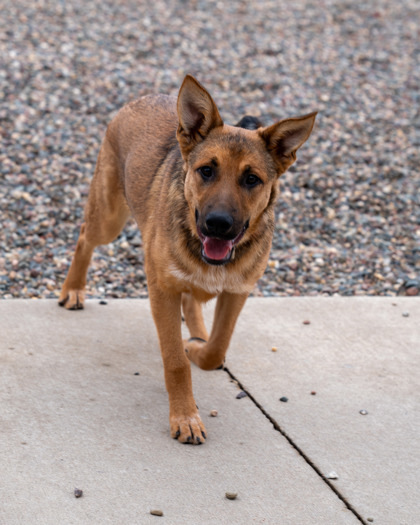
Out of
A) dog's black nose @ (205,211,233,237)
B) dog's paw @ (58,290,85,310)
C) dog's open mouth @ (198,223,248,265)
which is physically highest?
dog's black nose @ (205,211,233,237)

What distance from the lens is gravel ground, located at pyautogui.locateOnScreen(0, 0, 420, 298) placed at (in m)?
6.58

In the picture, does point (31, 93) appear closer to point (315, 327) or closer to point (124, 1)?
point (124, 1)

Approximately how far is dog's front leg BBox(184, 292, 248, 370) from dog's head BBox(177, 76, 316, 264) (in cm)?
48

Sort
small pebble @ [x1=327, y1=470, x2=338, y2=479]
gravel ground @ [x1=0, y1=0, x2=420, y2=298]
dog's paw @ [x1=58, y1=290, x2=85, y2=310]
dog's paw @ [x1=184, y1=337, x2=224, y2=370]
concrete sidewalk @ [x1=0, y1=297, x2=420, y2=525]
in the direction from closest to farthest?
concrete sidewalk @ [x1=0, y1=297, x2=420, y2=525] < small pebble @ [x1=327, y1=470, x2=338, y2=479] < dog's paw @ [x1=184, y1=337, x2=224, y2=370] < dog's paw @ [x1=58, y1=290, x2=85, y2=310] < gravel ground @ [x1=0, y1=0, x2=420, y2=298]

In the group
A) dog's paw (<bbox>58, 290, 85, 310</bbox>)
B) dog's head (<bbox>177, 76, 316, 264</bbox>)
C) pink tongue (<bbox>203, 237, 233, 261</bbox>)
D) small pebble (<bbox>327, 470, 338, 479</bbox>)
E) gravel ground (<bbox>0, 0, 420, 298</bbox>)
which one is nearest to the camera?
small pebble (<bbox>327, 470, 338, 479</bbox>)

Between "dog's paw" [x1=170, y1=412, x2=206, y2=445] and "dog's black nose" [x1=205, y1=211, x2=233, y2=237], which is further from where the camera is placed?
"dog's paw" [x1=170, y1=412, x2=206, y2=445]

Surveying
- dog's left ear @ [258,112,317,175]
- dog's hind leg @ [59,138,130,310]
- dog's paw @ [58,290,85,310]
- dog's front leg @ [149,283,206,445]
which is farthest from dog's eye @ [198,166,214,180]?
dog's paw @ [58,290,85,310]

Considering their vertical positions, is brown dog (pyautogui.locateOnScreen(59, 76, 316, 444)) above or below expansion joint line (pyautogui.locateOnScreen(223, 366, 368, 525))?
above

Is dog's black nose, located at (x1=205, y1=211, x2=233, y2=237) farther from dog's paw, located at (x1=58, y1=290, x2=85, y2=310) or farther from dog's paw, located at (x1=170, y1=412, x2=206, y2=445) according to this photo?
dog's paw, located at (x1=58, y1=290, x2=85, y2=310)

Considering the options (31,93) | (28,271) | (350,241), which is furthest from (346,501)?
(31,93)

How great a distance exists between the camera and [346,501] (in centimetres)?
330

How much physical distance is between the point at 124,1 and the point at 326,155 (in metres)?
4.95

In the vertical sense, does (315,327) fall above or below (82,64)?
below

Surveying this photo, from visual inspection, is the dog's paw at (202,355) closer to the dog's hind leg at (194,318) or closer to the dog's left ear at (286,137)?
the dog's hind leg at (194,318)
